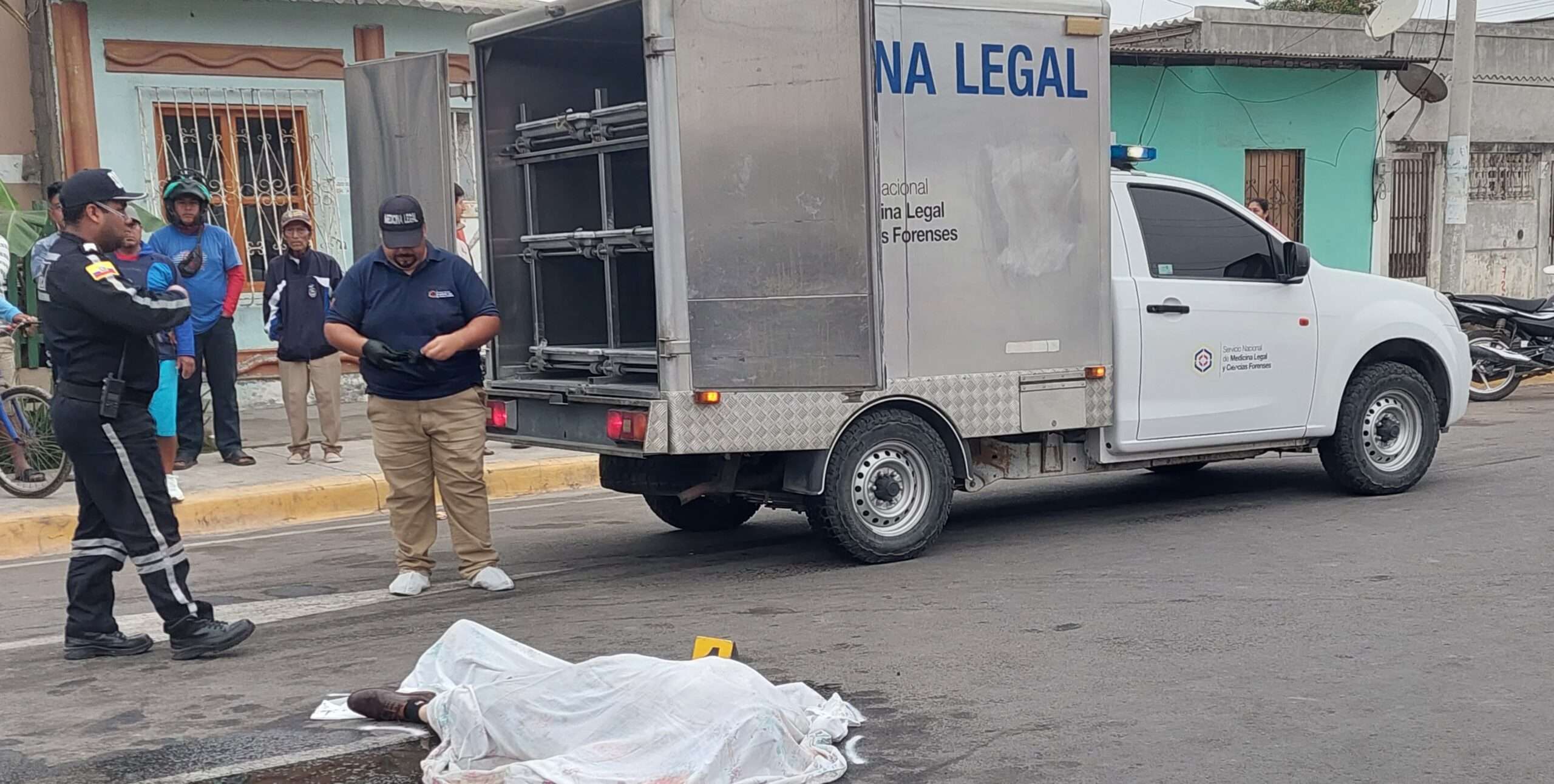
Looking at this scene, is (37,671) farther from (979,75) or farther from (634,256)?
(979,75)

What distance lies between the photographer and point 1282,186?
63.8 feet

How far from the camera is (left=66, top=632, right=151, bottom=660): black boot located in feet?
19.3

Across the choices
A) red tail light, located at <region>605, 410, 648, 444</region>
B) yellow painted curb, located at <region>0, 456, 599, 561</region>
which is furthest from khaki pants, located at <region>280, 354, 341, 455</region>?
red tail light, located at <region>605, 410, 648, 444</region>

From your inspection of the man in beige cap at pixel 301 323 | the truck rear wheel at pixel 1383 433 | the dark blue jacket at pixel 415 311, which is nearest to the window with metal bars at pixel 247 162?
the man in beige cap at pixel 301 323

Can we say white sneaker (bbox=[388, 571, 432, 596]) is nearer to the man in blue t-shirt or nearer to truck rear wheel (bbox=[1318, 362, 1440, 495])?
Answer: the man in blue t-shirt

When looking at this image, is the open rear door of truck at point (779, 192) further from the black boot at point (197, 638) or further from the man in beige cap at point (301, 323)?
the man in beige cap at point (301, 323)

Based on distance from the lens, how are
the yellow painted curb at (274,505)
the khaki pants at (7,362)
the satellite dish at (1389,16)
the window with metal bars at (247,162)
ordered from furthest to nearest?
the satellite dish at (1389,16) < the window with metal bars at (247,162) < the khaki pants at (7,362) < the yellow painted curb at (274,505)

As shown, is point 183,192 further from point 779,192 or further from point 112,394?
point 779,192

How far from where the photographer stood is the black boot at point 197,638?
5.83 meters

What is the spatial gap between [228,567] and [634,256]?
8.49ft

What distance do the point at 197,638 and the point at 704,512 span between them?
317 centimetres

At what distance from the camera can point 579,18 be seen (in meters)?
7.14

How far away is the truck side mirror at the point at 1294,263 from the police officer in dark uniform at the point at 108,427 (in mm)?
5493

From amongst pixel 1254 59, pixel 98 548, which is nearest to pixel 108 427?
pixel 98 548
